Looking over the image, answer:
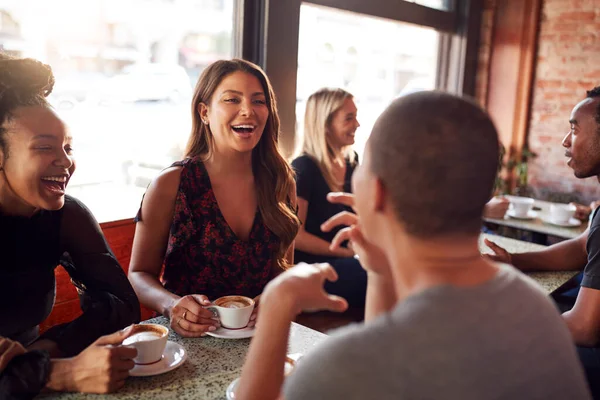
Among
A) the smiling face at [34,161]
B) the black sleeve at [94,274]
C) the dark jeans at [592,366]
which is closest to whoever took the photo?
the smiling face at [34,161]

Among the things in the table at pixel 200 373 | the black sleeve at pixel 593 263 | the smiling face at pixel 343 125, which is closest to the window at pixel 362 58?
the smiling face at pixel 343 125

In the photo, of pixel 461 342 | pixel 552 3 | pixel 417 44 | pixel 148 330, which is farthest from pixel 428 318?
pixel 552 3

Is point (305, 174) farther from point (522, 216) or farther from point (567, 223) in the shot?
point (567, 223)

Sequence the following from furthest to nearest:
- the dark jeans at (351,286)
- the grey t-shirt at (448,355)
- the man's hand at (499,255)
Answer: the dark jeans at (351,286) < the man's hand at (499,255) < the grey t-shirt at (448,355)

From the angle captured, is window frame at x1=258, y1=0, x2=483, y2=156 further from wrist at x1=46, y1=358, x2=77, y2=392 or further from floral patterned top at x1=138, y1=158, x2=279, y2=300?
Result: wrist at x1=46, y1=358, x2=77, y2=392

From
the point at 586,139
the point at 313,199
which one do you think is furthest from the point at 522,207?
the point at 313,199

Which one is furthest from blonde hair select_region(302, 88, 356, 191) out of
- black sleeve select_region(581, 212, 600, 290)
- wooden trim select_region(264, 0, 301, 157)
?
black sleeve select_region(581, 212, 600, 290)

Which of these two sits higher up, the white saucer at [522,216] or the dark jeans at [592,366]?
the white saucer at [522,216]

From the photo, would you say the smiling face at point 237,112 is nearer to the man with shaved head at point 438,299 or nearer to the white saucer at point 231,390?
the white saucer at point 231,390

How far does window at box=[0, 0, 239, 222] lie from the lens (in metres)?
2.24

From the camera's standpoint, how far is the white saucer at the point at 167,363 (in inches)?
44.0

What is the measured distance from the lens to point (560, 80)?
14.7 ft

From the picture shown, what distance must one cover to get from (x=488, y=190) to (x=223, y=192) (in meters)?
1.28

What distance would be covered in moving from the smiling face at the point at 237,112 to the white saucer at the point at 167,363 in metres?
0.83
